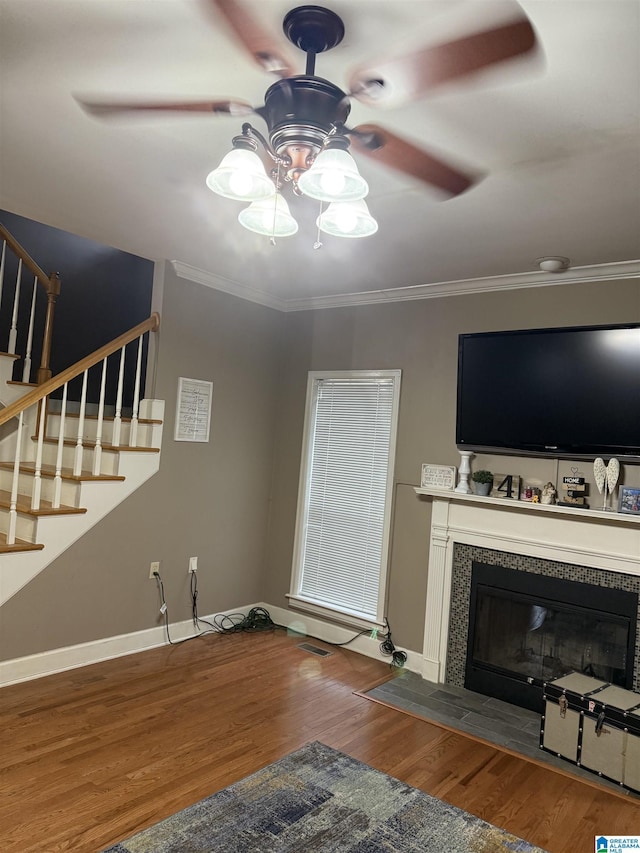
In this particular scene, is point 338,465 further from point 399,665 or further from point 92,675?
point 92,675

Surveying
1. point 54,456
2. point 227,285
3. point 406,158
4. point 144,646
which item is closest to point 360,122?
point 406,158

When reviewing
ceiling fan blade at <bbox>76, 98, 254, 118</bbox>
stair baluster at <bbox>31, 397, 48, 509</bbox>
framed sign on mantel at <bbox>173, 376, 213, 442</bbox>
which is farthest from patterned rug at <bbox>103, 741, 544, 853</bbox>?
ceiling fan blade at <bbox>76, 98, 254, 118</bbox>

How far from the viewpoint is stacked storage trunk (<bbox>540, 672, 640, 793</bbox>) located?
270 centimetres

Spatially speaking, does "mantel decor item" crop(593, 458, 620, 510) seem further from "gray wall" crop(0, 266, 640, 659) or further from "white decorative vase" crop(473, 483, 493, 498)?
"white decorative vase" crop(473, 483, 493, 498)

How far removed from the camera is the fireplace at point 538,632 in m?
3.22

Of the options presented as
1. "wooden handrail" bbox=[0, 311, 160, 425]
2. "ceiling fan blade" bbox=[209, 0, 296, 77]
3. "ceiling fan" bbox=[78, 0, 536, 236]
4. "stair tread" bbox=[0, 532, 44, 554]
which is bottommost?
"stair tread" bbox=[0, 532, 44, 554]

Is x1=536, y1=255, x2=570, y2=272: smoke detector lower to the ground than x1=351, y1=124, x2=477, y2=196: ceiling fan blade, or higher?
higher

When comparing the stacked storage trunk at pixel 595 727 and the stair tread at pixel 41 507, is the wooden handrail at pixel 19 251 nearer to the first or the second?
the stair tread at pixel 41 507

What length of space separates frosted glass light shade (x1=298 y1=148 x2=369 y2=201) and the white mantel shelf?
91.1 inches

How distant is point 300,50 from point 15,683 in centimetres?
341

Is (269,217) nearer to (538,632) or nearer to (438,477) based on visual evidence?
(438,477)

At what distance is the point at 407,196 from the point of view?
2.58 metres

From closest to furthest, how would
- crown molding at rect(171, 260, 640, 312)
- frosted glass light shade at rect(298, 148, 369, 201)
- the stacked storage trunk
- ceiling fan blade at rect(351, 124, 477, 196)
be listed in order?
frosted glass light shade at rect(298, 148, 369, 201) < ceiling fan blade at rect(351, 124, 477, 196) < the stacked storage trunk < crown molding at rect(171, 260, 640, 312)

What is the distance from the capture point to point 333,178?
1.61 metres
